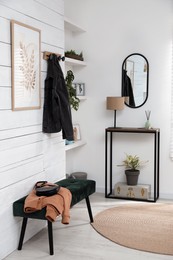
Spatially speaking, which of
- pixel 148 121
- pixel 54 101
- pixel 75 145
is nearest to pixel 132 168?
pixel 148 121

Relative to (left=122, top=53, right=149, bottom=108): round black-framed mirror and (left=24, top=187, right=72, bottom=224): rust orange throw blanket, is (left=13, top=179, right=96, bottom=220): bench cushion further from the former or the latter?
(left=122, top=53, right=149, bottom=108): round black-framed mirror

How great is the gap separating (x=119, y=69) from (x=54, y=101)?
1.66 m

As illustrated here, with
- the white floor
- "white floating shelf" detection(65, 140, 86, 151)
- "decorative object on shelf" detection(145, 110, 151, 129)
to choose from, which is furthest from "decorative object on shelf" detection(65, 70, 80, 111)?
the white floor

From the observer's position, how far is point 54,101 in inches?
151

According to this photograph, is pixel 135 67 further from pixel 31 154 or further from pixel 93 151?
pixel 31 154

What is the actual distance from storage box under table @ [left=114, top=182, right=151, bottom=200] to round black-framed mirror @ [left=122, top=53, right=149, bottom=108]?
108cm

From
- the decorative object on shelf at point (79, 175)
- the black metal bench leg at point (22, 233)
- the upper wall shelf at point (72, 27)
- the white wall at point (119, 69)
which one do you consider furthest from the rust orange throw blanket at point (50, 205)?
the upper wall shelf at point (72, 27)

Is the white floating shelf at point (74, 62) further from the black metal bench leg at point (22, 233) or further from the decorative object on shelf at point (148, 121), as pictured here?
the black metal bench leg at point (22, 233)

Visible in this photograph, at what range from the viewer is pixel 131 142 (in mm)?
5215

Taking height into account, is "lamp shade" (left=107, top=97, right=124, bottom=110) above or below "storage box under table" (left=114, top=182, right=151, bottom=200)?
above

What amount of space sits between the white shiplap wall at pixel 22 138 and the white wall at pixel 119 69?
115cm

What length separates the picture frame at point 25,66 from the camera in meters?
3.26

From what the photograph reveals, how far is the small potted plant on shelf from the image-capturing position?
4.96 meters

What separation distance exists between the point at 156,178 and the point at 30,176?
2084 mm
